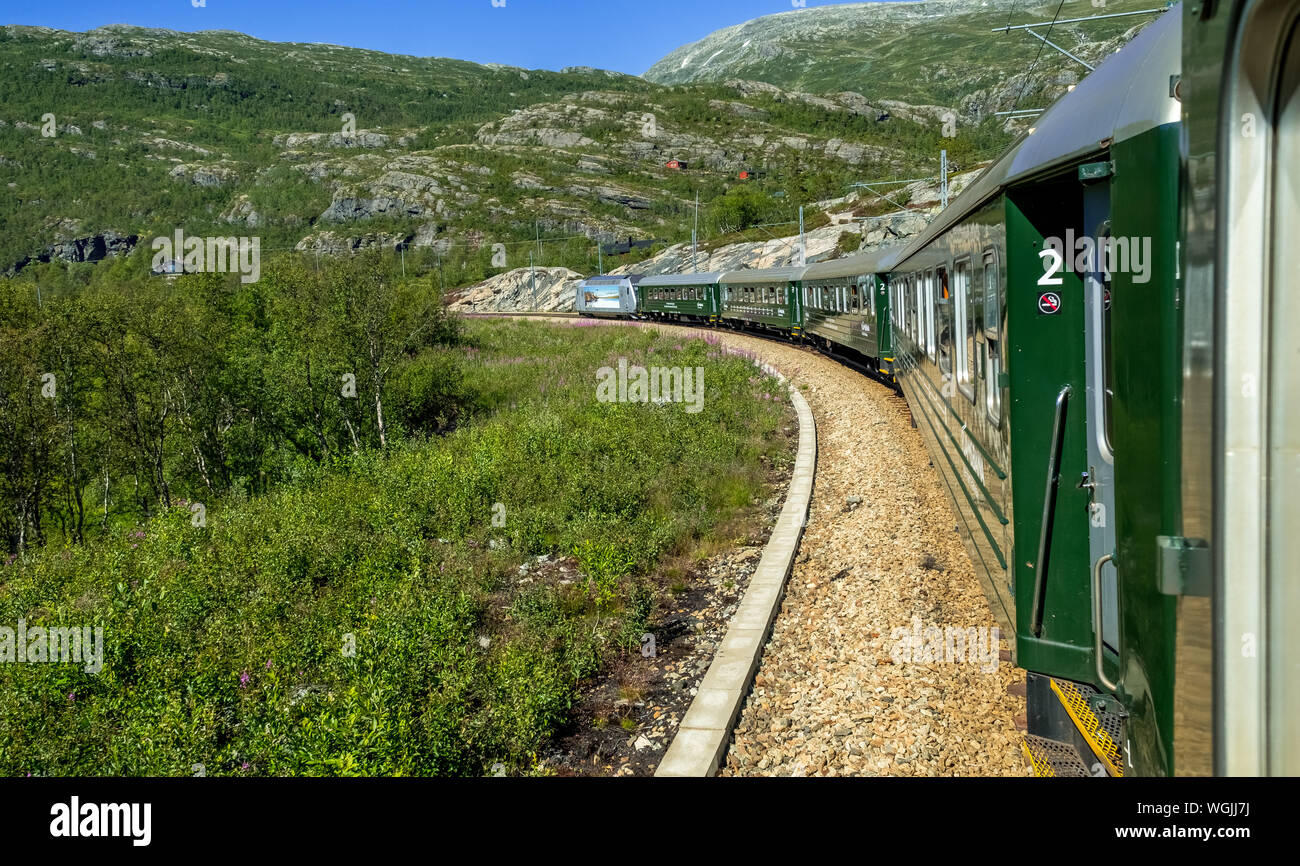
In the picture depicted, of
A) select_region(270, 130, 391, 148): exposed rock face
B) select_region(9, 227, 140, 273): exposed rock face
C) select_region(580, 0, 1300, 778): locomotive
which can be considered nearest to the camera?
select_region(580, 0, 1300, 778): locomotive

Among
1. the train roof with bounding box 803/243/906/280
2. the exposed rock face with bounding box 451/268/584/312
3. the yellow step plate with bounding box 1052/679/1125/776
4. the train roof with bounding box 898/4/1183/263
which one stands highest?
the exposed rock face with bounding box 451/268/584/312

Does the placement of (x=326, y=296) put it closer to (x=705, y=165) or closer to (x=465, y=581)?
(x=465, y=581)

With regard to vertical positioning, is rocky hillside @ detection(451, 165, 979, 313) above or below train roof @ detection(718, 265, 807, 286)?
above

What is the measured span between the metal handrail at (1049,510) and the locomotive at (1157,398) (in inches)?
0.4

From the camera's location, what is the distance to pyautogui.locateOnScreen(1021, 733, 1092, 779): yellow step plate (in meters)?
4.34

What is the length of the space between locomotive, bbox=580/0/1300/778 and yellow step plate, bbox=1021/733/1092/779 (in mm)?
15

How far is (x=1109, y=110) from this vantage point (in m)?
3.53

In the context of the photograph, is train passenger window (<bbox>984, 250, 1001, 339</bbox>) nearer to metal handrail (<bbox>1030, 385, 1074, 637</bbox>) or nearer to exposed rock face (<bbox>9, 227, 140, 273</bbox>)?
metal handrail (<bbox>1030, 385, 1074, 637</bbox>)

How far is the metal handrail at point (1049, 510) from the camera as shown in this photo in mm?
4402

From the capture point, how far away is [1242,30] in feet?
6.78

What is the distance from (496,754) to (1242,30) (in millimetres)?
5100

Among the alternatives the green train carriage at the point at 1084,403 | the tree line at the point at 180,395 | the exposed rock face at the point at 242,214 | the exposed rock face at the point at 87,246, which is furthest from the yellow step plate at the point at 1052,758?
the exposed rock face at the point at 87,246

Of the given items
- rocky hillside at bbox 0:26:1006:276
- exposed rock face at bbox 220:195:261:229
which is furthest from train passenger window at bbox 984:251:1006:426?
exposed rock face at bbox 220:195:261:229
